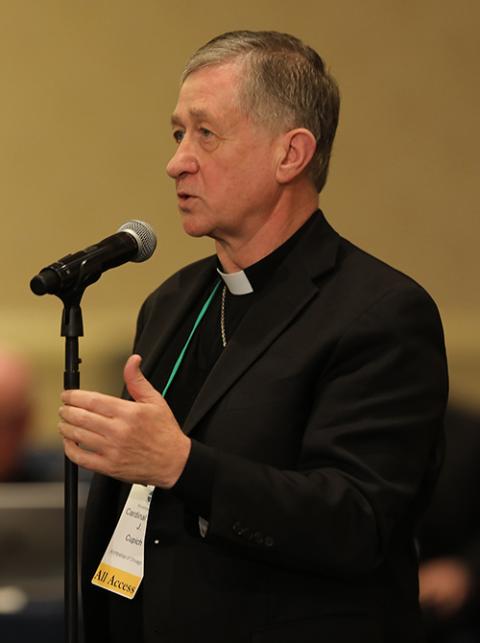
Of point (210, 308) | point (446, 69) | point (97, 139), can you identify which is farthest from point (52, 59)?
point (210, 308)

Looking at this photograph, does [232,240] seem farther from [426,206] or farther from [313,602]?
[426,206]

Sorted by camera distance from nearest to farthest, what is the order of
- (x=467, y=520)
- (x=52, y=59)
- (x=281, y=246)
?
(x=281, y=246), (x=467, y=520), (x=52, y=59)

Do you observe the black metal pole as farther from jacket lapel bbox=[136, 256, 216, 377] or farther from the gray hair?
the gray hair

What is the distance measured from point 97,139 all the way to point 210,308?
5.04ft

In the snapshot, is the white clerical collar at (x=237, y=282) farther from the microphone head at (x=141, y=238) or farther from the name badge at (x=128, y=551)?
the name badge at (x=128, y=551)

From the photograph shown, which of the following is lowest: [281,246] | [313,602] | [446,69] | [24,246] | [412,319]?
[313,602]

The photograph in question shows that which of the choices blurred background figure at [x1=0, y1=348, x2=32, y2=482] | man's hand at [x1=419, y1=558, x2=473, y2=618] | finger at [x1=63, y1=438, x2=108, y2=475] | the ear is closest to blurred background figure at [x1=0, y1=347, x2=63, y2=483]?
blurred background figure at [x1=0, y1=348, x2=32, y2=482]

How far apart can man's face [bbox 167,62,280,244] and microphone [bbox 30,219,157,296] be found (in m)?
0.17

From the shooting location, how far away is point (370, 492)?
→ 1.66 metres

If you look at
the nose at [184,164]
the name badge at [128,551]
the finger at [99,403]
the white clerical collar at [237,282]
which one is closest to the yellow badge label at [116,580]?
the name badge at [128,551]

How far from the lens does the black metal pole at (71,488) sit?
1599mm

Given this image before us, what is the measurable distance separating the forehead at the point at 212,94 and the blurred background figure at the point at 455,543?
1518mm

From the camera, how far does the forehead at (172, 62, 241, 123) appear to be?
6.19 ft

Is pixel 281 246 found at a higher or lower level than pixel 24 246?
lower
